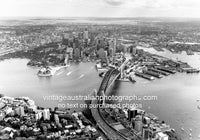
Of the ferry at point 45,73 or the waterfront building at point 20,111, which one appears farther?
the ferry at point 45,73

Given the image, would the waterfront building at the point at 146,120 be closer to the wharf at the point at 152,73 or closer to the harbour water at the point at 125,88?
the harbour water at the point at 125,88

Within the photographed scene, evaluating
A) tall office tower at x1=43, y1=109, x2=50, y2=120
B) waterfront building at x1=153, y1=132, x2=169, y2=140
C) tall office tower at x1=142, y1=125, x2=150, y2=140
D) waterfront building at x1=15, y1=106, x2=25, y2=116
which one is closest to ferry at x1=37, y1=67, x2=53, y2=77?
waterfront building at x1=15, y1=106, x2=25, y2=116

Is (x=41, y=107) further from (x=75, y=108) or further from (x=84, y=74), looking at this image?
(x=84, y=74)

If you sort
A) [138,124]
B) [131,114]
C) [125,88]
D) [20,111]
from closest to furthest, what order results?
[138,124] → [131,114] → [20,111] → [125,88]

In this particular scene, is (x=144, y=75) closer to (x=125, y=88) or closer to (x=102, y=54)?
(x=125, y=88)

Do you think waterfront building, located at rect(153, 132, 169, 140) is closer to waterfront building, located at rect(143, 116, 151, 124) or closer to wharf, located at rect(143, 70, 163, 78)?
waterfront building, located at rect(143, 116, 151, 124)

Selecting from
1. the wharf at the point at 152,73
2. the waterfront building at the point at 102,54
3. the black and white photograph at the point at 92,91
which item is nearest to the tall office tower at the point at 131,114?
the black and white photograph at the point at 92,91

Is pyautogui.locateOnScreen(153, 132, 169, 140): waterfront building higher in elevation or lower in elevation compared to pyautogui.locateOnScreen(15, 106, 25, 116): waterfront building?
lower

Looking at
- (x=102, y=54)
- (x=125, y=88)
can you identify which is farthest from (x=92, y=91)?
(x=102, y=54)
